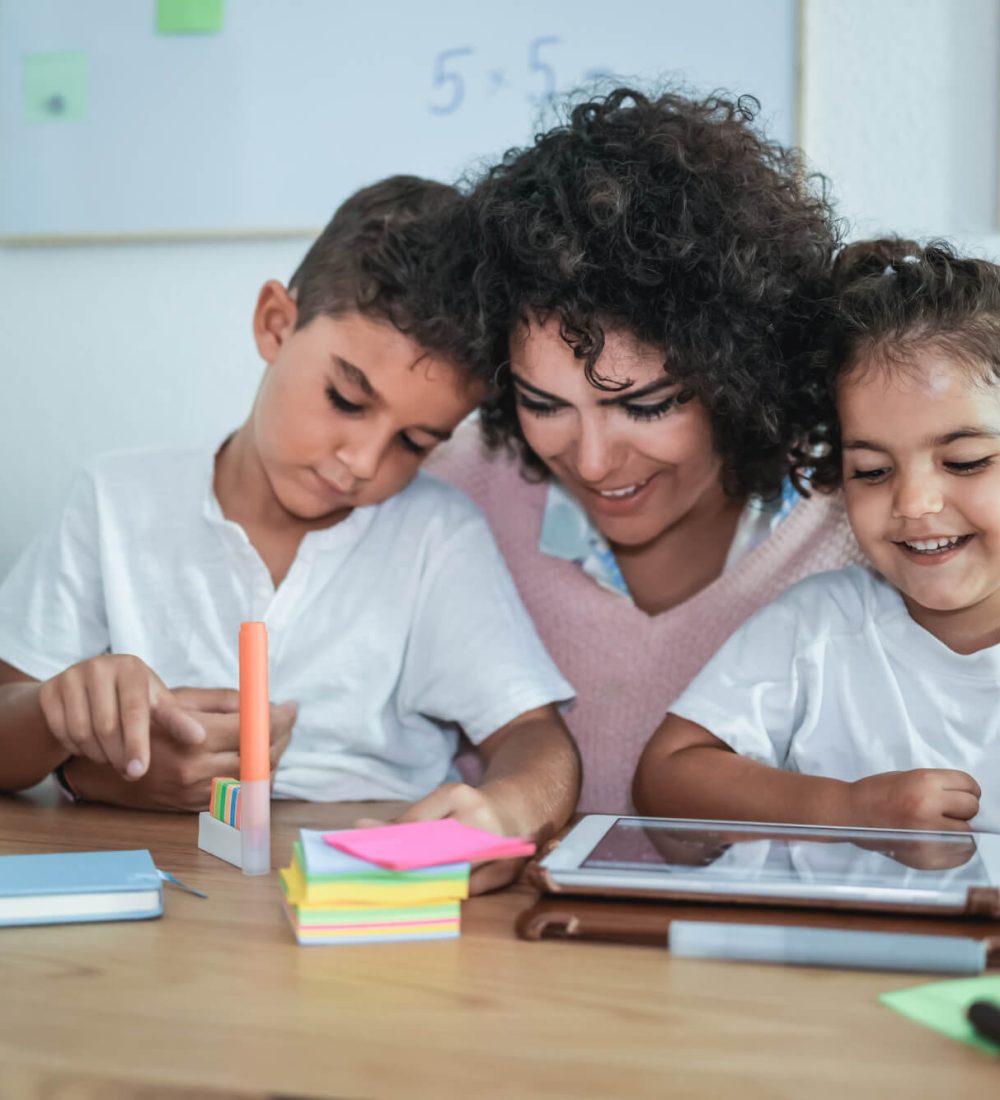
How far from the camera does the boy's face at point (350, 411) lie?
119 cm

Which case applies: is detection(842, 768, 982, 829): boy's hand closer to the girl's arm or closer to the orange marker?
the girl's arm

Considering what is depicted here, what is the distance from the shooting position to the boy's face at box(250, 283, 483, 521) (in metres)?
1.19

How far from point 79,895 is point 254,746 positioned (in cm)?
13

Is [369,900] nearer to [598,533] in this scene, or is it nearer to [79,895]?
[79,895]

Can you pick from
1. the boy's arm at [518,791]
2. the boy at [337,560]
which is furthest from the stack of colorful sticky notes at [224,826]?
the boy at [337,560]

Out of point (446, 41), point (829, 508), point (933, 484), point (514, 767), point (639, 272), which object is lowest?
point (514, 767)

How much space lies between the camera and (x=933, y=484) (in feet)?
3.29

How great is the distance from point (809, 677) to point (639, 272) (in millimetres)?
379

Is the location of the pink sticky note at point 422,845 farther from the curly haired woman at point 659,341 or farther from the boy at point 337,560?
the curly haired woman at point 659,341

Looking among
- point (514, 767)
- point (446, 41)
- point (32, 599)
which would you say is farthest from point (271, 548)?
point (446, 41)

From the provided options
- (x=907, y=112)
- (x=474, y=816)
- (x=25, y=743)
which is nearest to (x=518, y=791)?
(x=474, y=816)

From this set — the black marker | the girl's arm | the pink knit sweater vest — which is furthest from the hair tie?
the black marker

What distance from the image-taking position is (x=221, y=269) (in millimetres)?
1832

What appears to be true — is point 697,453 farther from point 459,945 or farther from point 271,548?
point 459,945
